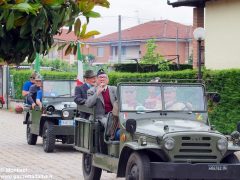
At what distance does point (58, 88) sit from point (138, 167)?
9.41m

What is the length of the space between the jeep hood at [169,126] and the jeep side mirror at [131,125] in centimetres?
10

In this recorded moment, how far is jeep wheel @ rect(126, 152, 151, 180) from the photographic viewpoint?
946 centimetres

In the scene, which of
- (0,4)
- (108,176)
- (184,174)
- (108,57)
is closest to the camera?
(0,4)

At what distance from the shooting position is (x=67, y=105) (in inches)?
693

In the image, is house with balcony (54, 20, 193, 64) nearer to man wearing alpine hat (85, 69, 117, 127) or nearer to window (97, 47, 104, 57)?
window (97, 47, 104, 57)

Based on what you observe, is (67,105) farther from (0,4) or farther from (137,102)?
(0,4)

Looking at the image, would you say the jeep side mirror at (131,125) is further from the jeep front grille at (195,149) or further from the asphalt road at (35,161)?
the asphalt road at (35,161)

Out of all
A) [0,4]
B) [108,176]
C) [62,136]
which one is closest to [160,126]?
[108,176]

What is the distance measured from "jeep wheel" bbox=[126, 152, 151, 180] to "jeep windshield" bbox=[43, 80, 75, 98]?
879 centimetres

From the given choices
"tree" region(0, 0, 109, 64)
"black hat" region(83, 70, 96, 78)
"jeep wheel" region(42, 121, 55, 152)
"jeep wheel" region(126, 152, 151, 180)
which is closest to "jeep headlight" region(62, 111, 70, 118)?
"jeep wheel" region(42, 121, 55, 152)

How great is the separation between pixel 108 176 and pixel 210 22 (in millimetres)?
11195

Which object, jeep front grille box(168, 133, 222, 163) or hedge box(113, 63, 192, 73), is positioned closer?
jeep front grille box(168, 133, 222, 163)

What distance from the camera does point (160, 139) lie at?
9578mm

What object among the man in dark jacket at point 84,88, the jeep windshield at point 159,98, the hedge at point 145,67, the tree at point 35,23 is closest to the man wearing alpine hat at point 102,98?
the jeep windshield at point 159,98
